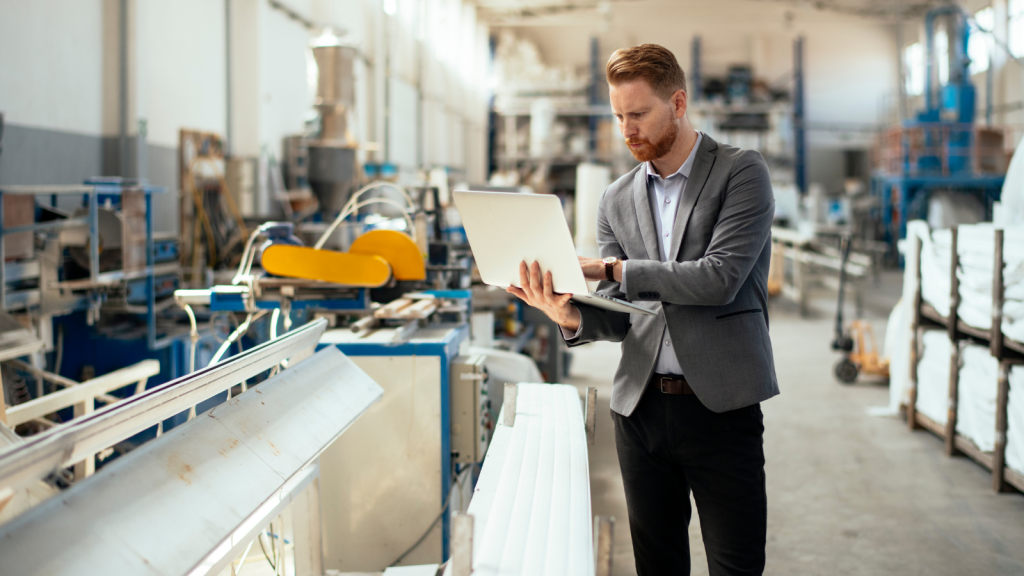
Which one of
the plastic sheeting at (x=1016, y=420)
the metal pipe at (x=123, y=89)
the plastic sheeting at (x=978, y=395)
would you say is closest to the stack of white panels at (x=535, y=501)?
the plastic sheeting at (x=1016, y=420)

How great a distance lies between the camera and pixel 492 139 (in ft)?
50.3

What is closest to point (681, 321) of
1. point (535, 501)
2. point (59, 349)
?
point (535, 501)

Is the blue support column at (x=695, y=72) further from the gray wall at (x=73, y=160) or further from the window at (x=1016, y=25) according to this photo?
the gray wall at (x=73, y=160)

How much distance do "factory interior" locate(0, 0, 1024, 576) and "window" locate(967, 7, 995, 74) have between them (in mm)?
5564

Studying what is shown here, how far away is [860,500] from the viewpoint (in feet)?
10.00

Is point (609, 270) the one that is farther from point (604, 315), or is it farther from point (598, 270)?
point (604, 315)

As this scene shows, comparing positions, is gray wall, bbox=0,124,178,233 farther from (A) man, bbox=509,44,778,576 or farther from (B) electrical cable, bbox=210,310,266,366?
(A) man, bbox=509,44,778,576

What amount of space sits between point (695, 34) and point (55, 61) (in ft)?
45.3

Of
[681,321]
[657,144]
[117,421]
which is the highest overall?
[657,144]

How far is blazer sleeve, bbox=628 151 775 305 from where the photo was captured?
1278mm

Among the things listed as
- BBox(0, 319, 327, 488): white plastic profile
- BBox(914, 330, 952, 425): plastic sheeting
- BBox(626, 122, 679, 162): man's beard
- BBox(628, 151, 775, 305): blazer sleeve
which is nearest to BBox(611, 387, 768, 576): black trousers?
BBox(628, 151, 775, 305): blazer sleeve

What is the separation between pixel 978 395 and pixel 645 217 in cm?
253

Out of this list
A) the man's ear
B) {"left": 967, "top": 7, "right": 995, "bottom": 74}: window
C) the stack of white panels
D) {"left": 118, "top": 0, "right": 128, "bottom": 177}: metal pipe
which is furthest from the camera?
{"left": 967, "top": 7, "right": 995, "bottom": 74}: window

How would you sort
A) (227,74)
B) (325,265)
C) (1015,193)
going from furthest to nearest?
(227,74) → (1015,193) → (325,265)
